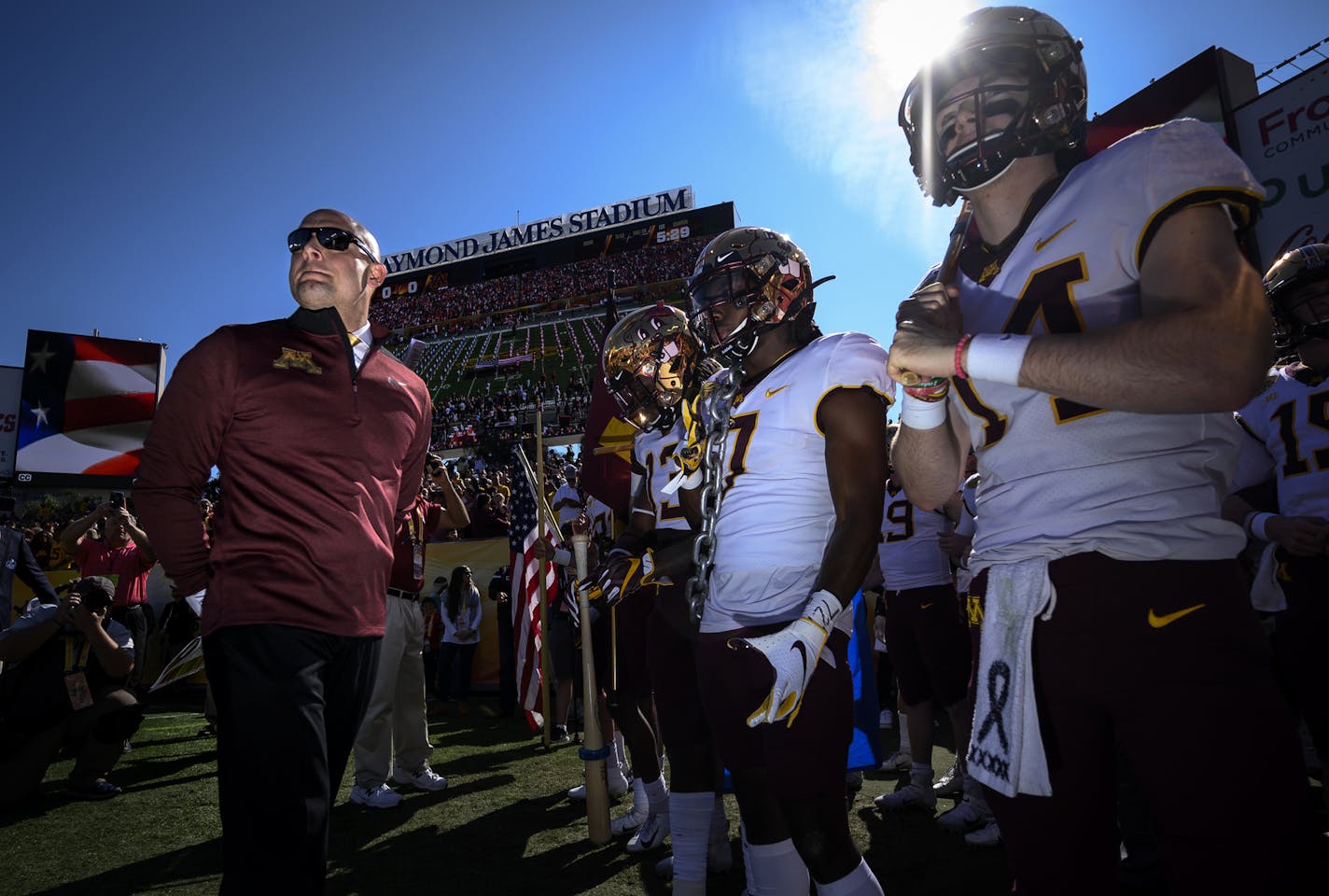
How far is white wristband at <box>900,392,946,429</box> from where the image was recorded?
6.79 ft

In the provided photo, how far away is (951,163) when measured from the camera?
196 cm

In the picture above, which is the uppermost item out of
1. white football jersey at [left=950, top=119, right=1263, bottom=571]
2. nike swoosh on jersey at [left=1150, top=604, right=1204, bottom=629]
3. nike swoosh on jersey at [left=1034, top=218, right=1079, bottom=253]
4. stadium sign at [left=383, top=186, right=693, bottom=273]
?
stadium sign at [left=383, top=186, right=693, bottom=273]

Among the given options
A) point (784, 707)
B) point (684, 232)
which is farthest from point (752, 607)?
point (684, 232)

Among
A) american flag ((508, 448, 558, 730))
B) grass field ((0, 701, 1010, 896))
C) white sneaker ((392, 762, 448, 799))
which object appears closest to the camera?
grass field ((0, 701, 1010, 896))

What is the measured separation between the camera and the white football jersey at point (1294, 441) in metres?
3.69

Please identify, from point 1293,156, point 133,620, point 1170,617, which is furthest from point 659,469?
point 1293,156

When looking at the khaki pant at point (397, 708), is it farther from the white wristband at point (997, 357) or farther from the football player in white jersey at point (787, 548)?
the white wristband at point (997, 357)

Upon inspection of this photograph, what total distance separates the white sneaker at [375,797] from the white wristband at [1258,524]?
596 cm

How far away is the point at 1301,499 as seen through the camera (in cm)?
375

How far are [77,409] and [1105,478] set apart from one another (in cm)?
2998

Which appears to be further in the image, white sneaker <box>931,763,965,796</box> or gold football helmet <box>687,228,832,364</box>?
white sneaker <box>931,763,965,796</box>

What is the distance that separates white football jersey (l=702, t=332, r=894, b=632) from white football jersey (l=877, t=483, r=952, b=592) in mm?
3216

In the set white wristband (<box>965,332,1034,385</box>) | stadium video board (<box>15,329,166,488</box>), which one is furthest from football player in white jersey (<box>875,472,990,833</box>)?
stadium video board (<box>15,329,166,488</box>)

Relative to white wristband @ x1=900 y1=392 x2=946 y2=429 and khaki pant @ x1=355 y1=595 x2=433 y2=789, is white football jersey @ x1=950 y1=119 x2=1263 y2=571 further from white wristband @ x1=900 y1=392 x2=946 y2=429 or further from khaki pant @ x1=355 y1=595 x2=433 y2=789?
khaki pant @ x1=355 y1=595 x2=433 y2=789
